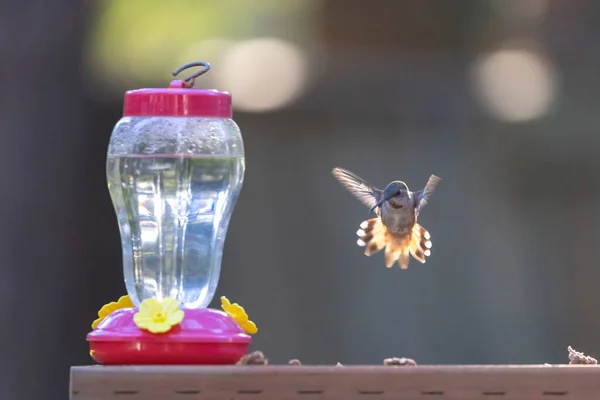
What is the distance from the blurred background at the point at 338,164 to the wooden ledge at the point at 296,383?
116 inches

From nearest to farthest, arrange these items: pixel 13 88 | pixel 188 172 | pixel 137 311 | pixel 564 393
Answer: pixel 564 393 → pixel 137 311 → pixel 188 172 → pixel 13 88

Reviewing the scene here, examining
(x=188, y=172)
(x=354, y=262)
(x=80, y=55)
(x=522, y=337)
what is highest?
(x=80, y=55)

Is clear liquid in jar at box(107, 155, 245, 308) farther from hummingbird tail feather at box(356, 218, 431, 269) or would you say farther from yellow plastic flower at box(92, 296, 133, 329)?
hummingbird tail feather at box(356, 218, 431, 269)

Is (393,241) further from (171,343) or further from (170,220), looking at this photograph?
(171,343)

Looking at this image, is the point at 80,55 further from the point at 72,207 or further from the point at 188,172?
the point at 188,172

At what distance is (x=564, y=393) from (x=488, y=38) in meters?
4.07

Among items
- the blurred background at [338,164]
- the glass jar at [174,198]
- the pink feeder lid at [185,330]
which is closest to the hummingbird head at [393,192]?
the glass jar at [174,198]

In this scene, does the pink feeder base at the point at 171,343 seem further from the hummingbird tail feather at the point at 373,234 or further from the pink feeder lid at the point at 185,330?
the hummingbird tail feather at the point at 373,234

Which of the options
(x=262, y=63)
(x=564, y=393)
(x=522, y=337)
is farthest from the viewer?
(x=522, y=337)

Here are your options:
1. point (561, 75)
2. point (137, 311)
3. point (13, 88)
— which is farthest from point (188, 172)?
point (561, 75)

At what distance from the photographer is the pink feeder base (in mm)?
1910

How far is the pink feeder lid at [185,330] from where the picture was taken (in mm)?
1909

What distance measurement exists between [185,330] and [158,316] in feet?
0.16

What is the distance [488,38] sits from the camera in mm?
5680
